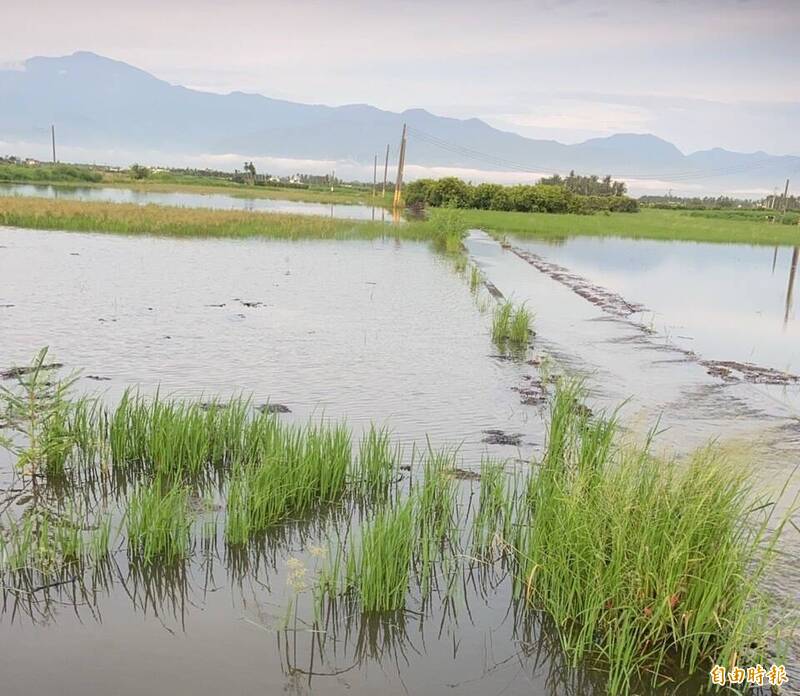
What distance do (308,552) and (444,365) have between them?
6.07 metres

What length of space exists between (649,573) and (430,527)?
1.62 m

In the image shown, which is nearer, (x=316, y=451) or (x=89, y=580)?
(x=89, y=580)

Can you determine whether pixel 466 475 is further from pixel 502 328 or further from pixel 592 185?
pixel 592 185

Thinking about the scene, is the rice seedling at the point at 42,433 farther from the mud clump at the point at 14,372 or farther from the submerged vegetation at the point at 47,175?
the submerged vegetation at the point at 47,175

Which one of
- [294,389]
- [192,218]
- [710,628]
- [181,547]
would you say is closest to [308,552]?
[181,547]

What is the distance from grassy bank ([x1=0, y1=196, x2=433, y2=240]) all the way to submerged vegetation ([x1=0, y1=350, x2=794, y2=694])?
22.4m

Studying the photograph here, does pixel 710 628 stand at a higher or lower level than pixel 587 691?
higher

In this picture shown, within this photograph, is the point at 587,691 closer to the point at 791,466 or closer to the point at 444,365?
the point at 791,466

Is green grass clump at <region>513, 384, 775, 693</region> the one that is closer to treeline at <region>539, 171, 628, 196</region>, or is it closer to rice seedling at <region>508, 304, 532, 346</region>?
rice seedling at <region>508, 304, 532, 346</region>

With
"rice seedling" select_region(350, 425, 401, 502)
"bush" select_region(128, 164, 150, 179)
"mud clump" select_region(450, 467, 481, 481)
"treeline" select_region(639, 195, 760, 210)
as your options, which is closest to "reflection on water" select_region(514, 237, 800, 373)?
"mud clump" select_region(450, 467, 481, 481)

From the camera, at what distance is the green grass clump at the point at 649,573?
3725mm

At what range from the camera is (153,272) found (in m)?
18.1

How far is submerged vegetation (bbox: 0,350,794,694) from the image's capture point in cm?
384

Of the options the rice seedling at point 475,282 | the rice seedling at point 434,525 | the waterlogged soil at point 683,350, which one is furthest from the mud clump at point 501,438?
the rice seedling at point 475,282
